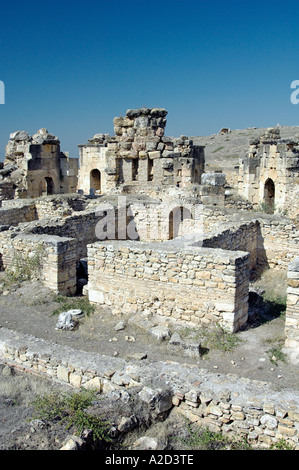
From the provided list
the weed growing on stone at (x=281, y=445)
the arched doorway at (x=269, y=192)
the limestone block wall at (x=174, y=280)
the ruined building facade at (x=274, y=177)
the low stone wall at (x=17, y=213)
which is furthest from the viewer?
the arched doorway at (x=269, y=192)

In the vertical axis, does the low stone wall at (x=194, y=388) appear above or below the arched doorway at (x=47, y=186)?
below

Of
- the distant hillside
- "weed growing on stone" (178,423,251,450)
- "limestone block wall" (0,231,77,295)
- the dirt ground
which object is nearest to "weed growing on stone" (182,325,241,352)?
the dirt ground

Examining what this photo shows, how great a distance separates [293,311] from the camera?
6.16 m

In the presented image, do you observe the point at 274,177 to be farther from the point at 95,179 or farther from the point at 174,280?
the point at 174,280

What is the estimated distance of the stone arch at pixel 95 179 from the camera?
2375 cm

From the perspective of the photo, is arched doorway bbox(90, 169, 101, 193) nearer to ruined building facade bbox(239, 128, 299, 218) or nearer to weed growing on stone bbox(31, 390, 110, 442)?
ruined building facade bbox(239, 128, 299, 218)

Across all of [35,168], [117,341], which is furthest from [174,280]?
[35,168]

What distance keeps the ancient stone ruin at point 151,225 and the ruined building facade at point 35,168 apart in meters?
0.05

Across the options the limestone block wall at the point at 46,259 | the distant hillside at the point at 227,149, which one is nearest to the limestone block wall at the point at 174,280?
the limestone block wall at the point at 46,259

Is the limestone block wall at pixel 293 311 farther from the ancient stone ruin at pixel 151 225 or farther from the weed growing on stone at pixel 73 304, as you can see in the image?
the weed growing on stone at pixel 73 304

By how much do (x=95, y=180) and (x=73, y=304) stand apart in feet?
55.1

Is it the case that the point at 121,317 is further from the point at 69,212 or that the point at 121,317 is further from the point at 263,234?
the point at 69,212

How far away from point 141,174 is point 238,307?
12.2 m
